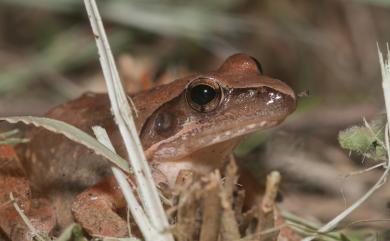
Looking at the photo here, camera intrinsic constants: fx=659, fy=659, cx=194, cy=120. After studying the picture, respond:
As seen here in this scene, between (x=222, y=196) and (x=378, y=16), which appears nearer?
(x=222, y=196)

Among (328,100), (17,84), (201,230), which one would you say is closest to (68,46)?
(17,84)

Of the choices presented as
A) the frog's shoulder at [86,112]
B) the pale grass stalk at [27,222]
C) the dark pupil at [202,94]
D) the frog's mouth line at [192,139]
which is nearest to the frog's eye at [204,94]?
the dark pupil at [202,94]

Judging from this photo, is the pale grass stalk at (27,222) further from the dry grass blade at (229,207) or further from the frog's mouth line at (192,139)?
the dry grass blade at (229,207)

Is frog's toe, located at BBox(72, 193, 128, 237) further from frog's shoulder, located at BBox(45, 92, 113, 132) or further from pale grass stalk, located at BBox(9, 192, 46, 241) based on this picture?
frog's shoulder, located at BBox(45, 92, 113, 132)

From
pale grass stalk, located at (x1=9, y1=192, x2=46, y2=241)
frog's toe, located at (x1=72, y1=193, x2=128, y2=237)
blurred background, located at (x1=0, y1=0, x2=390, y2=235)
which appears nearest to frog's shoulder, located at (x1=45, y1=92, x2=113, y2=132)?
frog's toe, located at (x1=72, y1=193, x2=128, y2=237)

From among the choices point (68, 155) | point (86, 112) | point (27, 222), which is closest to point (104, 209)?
point (27, 222)

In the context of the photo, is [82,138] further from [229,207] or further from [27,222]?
[229,207]

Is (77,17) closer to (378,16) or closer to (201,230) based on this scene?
(378,16)
